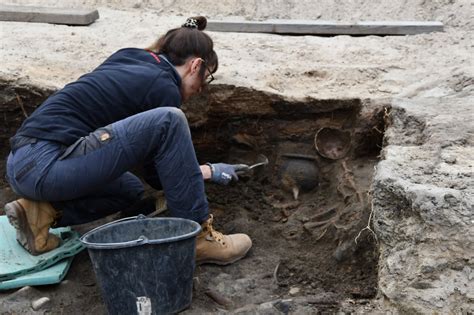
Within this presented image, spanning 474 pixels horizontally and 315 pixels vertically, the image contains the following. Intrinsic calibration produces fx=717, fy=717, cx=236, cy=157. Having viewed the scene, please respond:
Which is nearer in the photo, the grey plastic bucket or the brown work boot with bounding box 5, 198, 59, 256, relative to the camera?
the grey plastic bucket

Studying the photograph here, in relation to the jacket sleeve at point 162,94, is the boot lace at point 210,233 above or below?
below

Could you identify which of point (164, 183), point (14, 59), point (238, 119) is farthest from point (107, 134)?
point (14, 59)

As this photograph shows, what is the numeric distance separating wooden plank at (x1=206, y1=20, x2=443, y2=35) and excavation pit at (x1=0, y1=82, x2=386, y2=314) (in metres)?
1.32

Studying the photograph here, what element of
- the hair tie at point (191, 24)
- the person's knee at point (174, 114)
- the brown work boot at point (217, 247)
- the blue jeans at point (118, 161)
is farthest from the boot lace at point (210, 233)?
the hair tie at point (191, 24)

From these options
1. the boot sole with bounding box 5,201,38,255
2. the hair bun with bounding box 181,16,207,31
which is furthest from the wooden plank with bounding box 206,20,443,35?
the boot sole with bounding box 5,201,38,255

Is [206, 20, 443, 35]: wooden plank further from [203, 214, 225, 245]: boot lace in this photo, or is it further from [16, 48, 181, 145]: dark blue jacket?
[203, 214, 225, 245]: boot lace

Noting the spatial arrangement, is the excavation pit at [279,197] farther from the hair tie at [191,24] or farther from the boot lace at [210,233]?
the hair tie at [191,24]

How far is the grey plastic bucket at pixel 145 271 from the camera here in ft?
8.82

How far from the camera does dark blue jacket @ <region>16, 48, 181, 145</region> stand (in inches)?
120

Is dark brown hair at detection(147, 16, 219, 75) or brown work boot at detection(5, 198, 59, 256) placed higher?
dark brown hair at detection(147, 16, 219, 75)

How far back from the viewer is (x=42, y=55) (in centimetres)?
429

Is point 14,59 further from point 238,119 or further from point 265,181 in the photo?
point 265,181

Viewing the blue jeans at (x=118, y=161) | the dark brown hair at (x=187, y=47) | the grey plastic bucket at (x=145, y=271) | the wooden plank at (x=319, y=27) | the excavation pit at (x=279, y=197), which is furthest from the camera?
the wooden plank at (x=319, y=27)

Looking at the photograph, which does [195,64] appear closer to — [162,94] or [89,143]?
[162,94]
